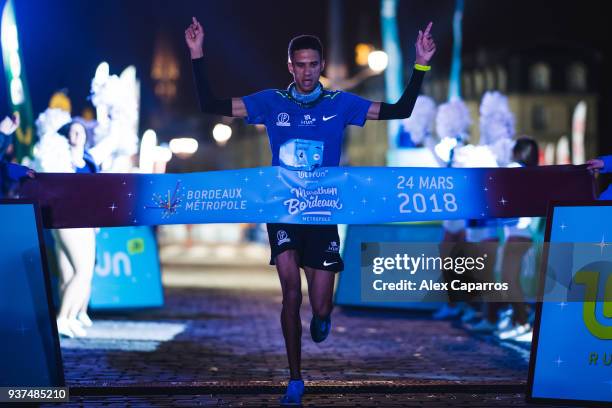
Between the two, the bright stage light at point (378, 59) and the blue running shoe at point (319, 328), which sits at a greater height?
the bright stage light at point (378, 59)

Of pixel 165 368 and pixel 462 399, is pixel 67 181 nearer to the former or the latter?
pixel 165 368

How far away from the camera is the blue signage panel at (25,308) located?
21.2 ft

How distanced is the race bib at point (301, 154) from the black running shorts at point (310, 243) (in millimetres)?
384

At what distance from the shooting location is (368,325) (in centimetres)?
1210

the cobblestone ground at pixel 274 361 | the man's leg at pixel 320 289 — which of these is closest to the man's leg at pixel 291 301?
the man's leg at pixel 320 289

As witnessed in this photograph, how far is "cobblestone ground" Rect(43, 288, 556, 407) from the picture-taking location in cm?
691

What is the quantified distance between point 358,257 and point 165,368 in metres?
5.88

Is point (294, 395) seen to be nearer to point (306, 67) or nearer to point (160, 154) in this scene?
point (306, 67)

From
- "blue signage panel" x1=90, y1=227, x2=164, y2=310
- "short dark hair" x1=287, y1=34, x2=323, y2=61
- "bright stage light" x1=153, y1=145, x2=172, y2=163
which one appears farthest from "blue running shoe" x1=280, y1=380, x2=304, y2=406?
"blue signage panel" x1=90, y1=227, x2=164, y2=310

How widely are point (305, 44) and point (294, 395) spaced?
7.00 ft

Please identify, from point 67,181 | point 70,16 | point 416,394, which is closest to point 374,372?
point 416,394

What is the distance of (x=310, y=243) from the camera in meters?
6.85

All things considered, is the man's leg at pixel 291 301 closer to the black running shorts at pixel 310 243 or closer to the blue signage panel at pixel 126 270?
the black running shorts at pixel 310 243

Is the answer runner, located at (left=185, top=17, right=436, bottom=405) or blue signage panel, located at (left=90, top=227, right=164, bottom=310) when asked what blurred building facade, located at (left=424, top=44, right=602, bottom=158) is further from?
runner, located at (left=185, top=17, right=436, bottom=405)
